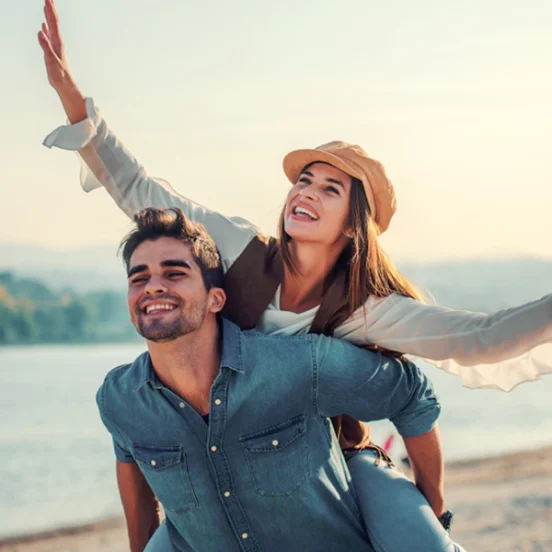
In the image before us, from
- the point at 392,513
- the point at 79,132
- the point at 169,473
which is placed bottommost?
the point at 392,513

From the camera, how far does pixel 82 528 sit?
8.88m

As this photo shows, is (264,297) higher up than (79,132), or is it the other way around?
(79,132)

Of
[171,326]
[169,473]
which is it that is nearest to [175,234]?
[171,326]

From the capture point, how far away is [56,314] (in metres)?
33.0

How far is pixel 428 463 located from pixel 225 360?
0.89 metres

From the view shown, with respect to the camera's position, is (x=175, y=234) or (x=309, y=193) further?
(x=309, y=193)

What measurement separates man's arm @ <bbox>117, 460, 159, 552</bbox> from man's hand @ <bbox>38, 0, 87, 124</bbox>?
1.35 metres

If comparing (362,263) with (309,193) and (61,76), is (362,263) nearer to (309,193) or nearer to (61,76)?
(309,193)

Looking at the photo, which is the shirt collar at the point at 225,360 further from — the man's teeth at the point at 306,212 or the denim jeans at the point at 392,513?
the denim jeans at the point at 392,513

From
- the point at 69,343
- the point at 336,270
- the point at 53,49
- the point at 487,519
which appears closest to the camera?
the point at 336,270

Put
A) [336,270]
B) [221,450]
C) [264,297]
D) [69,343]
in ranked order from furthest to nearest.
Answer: [69,343] < [336,270] < [264,297] < [221,450]

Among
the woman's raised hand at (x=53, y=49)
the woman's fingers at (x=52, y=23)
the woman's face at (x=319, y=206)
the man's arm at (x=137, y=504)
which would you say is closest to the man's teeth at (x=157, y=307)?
the woman's face at (x=319, y=206)

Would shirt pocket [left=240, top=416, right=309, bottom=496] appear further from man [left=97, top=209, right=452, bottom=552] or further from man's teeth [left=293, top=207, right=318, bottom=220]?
man's teeth [left=293, top=207, right=318, bottom=220]

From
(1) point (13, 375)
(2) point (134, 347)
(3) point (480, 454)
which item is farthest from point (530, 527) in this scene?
(2) point (134, 347)
